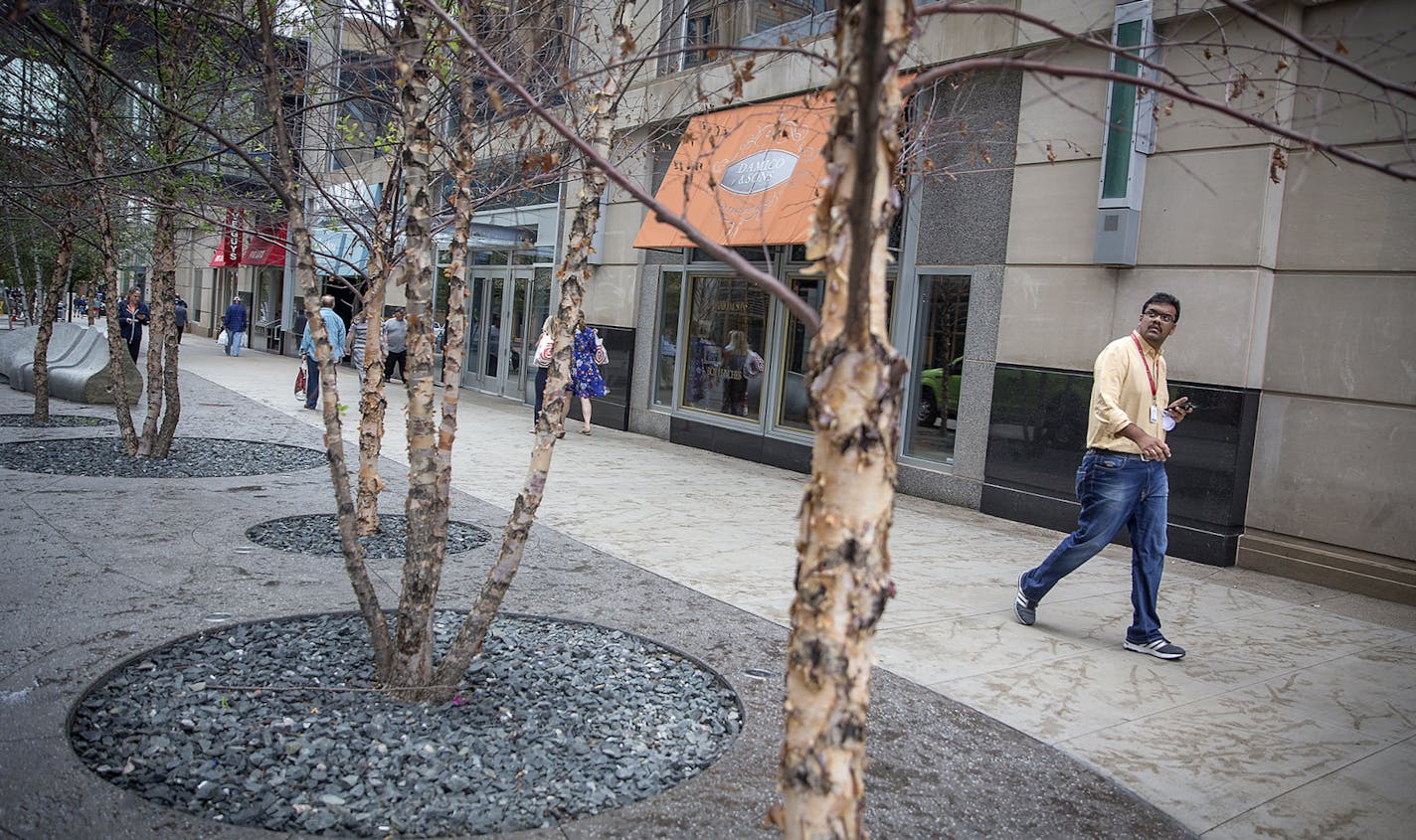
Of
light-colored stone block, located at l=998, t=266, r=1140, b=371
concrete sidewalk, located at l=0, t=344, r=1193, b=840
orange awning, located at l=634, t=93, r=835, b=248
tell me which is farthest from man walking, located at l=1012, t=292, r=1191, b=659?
orange awning, located at l=634, t=93, r=835, b=248

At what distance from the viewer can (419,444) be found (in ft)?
13.4

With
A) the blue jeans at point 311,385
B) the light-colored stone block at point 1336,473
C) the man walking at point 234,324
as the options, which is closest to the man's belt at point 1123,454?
the light-colored stone block at point 1336,473

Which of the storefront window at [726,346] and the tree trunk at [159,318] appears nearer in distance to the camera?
the tree trunk at [159,318]

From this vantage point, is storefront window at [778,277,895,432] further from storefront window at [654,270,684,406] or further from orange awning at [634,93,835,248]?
storefront window at [654,270,684,406]

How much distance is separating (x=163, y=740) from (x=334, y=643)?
1.14 metres

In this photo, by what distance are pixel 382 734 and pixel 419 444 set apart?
1.09m

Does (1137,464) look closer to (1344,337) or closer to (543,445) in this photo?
(543,445)

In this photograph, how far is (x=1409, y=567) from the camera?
743 centimetres

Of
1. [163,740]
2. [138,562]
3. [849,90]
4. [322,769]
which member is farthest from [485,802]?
[138,562]

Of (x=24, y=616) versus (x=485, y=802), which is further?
(x=24, y=616)

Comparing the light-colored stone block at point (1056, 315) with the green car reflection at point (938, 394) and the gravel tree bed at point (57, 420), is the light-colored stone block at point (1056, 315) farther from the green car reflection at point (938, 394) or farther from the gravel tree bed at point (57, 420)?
the gravel tree bed at point (57, 420)

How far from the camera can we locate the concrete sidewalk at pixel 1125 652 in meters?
4.04

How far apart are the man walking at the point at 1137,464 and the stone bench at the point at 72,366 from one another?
13.1 m

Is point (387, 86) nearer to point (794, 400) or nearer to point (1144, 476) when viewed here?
point (1144, 476)
